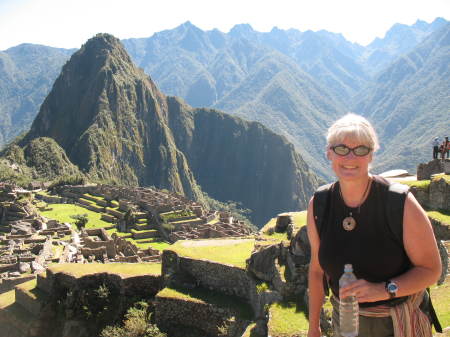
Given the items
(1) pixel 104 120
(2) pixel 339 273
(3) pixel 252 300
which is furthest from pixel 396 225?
(1) pixel 104 120

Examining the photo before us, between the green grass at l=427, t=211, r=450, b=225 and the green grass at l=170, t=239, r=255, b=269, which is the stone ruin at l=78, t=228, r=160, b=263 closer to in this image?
the green grass at l=170, t=239, r=255, b=269

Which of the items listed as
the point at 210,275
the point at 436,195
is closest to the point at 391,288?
the point at 210,275

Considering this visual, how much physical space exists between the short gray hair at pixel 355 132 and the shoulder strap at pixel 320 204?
1.77 ft

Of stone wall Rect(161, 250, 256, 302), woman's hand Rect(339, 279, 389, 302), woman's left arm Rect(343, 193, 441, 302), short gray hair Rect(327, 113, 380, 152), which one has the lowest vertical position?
stone wall Rect(161, 250, 256, 302)

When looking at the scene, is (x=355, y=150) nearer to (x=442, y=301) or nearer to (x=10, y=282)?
(x=442, y=301)

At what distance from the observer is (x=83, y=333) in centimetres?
1656

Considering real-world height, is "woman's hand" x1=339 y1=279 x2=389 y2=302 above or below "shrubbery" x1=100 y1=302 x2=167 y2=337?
above

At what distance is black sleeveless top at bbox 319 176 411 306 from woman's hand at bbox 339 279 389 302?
0.12 meters

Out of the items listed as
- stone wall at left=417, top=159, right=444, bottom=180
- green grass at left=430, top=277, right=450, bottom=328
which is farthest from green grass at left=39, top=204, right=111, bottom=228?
green grass at left=430, top=277, right=450, bottom=328

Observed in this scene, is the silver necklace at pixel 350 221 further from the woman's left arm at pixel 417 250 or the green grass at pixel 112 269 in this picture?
the green grass at pixel 112 269

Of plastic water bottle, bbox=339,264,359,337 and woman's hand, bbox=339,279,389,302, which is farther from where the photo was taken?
plastic water bottle, bbox=339,264,359,337

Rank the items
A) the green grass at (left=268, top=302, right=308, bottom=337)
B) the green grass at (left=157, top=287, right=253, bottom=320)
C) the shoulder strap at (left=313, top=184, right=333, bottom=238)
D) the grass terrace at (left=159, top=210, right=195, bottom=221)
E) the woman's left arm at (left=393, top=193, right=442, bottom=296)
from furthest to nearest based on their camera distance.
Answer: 1. the grass terrace at (left=159, top=210, right=195, bottom=221)
2. the green grass at (left=157, top=287, right=253, bottom=320)
3. the green grass at (left=268, top=302, right=308, bottom=337)
4. the shoulder strap at (left=313, top=184, right=333, bottom=238)
5. the woman's left arm at (left=393, top=193, right=442, bottom=296)

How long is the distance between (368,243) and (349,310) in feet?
2.08

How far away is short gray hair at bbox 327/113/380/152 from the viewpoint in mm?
4086
